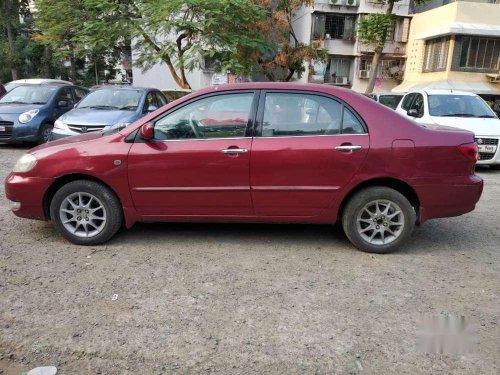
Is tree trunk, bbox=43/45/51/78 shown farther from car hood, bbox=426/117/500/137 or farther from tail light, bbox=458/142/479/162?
tail light, bbox=458/142/479/162

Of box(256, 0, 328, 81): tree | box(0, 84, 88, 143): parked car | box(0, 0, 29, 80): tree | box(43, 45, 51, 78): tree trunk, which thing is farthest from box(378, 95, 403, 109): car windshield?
box(0, 0, 29, 80): tree

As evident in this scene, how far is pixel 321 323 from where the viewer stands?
10.6 ft

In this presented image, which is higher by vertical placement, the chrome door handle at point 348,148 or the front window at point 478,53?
the front window at point 478,53

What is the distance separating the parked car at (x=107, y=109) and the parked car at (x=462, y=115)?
598cm

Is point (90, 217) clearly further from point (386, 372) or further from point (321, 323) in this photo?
point (386, 372)

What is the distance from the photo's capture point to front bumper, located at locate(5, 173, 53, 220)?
4.48m

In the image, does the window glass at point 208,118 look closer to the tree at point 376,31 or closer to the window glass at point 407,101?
the window glass at point 407,101

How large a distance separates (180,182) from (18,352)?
2058 mm

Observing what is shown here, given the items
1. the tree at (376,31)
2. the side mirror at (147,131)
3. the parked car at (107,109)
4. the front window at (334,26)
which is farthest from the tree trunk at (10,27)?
the side mirror at (147,131)

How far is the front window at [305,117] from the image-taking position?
439cm

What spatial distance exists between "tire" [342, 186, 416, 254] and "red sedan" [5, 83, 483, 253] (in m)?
0.01

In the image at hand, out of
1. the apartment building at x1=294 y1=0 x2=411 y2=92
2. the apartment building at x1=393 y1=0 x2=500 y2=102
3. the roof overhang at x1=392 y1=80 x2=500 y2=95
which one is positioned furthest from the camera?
the apartment building at x1=294 y1=0 x2=411 y2=92

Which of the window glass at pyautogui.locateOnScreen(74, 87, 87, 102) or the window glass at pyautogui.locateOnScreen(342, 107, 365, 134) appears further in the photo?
the window glass at pyautogui.locateOnScreen(74, 87, 87, 102)

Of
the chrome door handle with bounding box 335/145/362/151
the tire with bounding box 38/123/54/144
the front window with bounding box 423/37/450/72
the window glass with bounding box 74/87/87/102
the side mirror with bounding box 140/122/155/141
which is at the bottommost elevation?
the tire with bounding box 38/123/54/144
